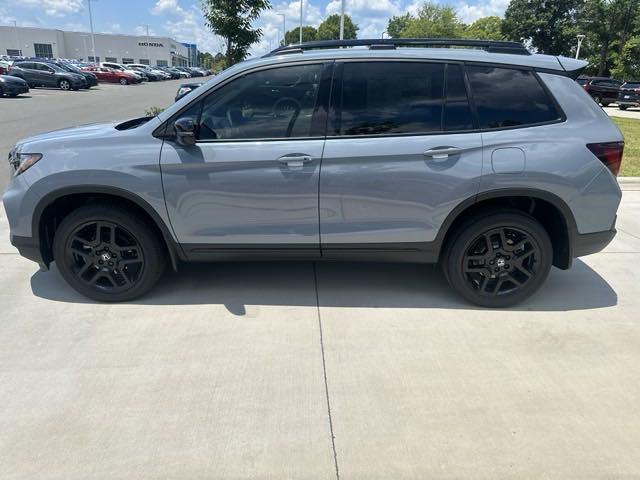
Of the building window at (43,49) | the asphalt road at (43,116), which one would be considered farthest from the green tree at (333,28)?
the asphalt road at (43,116)

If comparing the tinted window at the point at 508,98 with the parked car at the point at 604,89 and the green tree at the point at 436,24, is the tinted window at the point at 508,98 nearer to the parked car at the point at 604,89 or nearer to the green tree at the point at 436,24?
the parked car at the point at 604,89

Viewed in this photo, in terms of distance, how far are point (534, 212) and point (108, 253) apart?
3318 mm

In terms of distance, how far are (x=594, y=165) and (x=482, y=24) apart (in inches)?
3237

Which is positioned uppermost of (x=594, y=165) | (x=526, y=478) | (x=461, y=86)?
(x=461, y=86)

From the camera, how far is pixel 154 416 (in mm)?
2695

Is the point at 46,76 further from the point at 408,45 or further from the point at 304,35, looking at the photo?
the point at 304,35

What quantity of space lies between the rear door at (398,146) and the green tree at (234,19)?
842 cm

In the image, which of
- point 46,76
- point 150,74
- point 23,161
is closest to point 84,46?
point 150,74

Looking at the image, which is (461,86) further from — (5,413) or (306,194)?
(5,413)

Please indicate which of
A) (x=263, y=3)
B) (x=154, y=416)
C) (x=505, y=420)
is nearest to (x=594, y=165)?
(x=505, y=420)

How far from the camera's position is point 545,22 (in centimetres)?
5575

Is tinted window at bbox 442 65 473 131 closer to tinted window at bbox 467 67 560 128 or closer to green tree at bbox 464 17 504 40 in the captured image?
tinted window at bbox 467 67 560 128

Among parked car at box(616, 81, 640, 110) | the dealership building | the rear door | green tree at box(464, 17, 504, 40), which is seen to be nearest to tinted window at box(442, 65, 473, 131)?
the rear door

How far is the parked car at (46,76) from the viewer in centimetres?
3150
